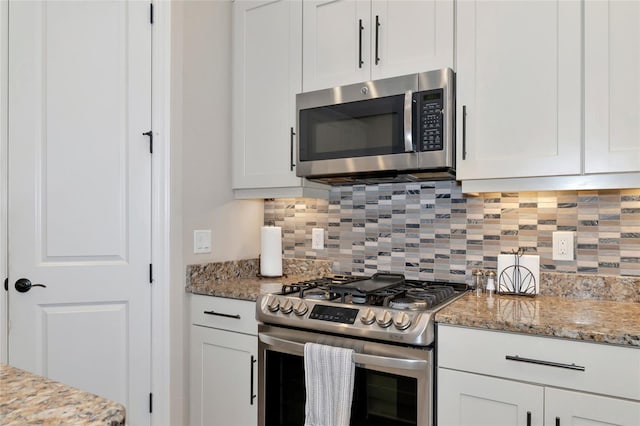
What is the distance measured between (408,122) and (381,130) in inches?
5.7

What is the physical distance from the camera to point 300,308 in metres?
1.70

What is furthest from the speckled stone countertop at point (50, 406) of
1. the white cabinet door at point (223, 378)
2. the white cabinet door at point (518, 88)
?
the white cabinet door at point (518, 88)

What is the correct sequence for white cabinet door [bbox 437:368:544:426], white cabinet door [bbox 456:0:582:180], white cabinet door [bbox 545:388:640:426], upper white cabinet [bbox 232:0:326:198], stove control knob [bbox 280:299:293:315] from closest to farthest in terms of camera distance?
white cabinet door [bbox 545:388:640:426] < white cabinet door [bbox 437:368:544:426] < white cabinet door [bbox 456:0:582:180] < stove control knob [bbox 280:299:293:315] < upper white cabinet [bbox 232:0:326:198]

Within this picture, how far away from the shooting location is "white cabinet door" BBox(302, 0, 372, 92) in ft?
6.55

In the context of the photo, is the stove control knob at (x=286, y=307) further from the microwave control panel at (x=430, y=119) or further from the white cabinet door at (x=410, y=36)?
the white cabinet door at (x=410, y=36)

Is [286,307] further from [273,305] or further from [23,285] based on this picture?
[23,285]

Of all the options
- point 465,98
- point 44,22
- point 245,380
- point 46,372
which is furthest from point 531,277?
point 44,22

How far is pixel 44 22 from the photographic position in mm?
1880

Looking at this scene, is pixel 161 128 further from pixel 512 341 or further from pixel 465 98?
pixel 512 341

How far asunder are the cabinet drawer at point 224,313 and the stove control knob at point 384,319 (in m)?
0.62

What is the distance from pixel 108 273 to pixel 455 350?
152 cm

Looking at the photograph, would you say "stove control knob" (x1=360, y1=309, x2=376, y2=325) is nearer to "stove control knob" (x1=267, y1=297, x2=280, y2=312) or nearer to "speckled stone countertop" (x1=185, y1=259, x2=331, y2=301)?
"stove control knob" (x1=267, y1=297, x2=280, y2=312)

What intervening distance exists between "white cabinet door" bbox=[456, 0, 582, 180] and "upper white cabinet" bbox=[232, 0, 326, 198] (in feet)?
2.68

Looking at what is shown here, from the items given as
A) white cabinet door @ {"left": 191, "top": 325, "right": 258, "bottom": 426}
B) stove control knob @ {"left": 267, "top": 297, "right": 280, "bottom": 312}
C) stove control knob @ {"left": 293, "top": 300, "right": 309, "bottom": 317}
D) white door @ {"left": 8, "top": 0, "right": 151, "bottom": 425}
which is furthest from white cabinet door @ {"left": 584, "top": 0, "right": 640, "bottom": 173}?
white door @ {"left": 8, "top": 0, "right": 151, "bottom": 425}
